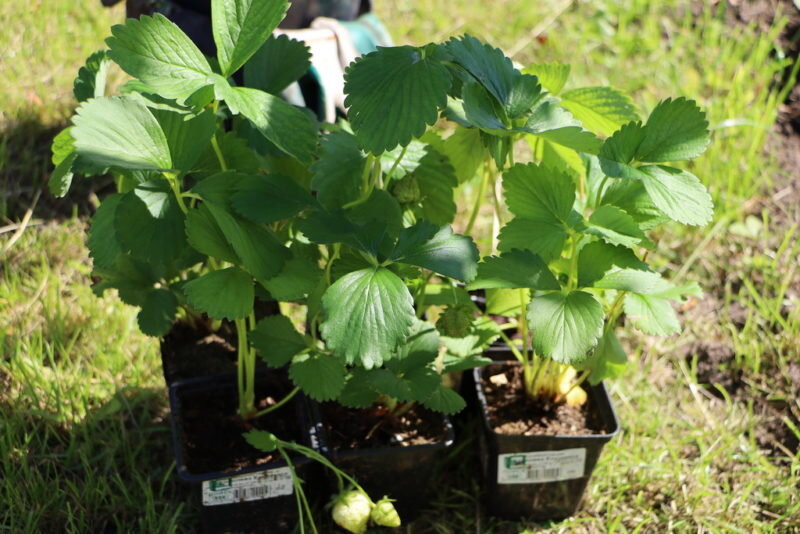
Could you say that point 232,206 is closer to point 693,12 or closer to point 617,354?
point 617,354

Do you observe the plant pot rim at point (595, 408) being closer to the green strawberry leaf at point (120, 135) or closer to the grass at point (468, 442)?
the grass at point (468, 442)

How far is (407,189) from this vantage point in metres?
1.35

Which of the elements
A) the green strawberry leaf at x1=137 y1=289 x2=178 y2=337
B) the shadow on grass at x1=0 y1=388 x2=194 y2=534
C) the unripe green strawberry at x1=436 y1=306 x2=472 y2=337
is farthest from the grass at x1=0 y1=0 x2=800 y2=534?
the unripe green strawberry at x1=436 y1=306 x2=472 y2=337

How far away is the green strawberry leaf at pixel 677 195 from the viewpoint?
1.18m

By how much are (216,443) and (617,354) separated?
0.66 m

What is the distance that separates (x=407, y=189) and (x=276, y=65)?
265mm

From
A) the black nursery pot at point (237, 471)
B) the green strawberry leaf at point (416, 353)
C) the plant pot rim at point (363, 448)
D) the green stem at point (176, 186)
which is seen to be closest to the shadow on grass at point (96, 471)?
the black nursery pot at point (237, 471)

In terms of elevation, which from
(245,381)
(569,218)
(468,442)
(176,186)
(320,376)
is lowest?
(468,442)

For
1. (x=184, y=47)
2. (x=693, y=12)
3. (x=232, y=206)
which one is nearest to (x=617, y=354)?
(x=232, y=206)

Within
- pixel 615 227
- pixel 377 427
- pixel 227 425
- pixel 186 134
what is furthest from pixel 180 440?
pixel 615 227

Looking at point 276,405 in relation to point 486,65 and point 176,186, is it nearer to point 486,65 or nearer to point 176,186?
point 176,186

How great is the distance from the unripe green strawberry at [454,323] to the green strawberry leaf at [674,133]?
339 mm

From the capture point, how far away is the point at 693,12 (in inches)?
117

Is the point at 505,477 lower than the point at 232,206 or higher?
lower
